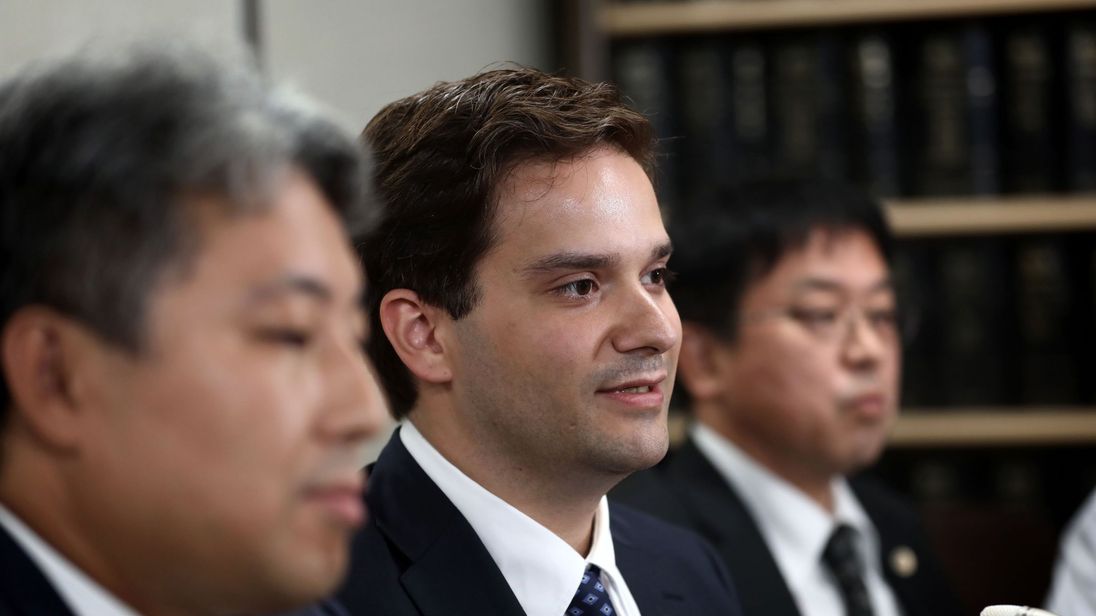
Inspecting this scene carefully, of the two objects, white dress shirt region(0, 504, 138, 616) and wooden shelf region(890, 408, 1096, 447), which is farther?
wooden shelf region(890, 408, 1096, 447)

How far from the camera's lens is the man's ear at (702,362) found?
2.21m

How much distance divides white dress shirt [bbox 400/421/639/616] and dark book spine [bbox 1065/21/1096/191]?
1797mm

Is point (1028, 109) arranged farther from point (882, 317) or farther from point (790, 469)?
point (790, 469)

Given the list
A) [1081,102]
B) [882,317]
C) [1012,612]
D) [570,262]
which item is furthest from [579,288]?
[1081,102]

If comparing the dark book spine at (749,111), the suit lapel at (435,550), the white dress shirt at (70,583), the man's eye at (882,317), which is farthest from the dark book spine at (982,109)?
the white dress shirt at (70,583)

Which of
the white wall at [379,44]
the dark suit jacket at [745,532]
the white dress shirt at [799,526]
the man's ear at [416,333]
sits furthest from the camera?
the white dress shirt at [799,526]

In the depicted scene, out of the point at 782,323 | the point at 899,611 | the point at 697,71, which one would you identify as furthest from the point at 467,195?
the point at 697,71

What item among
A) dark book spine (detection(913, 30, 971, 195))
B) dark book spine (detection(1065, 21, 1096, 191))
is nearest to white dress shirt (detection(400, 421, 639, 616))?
dark book spine (detection(913, 30, 971, 195))

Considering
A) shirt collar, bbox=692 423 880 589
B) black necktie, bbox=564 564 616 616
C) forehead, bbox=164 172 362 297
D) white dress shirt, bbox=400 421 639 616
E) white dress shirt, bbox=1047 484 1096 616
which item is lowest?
white dress shirt, bbox=1047 484 1096 616

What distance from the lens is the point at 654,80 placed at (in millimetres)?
2756

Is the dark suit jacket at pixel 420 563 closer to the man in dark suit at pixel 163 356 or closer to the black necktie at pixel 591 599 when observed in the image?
the black necktie at pixel 591 599

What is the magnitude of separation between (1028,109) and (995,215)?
227 mm

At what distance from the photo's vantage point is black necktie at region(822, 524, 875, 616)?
2.00 metres

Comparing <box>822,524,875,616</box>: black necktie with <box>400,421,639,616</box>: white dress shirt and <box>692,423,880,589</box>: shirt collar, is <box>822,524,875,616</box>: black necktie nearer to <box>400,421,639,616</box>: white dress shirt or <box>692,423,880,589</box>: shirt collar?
<box>692,423,880,589</box>: shirt collar
